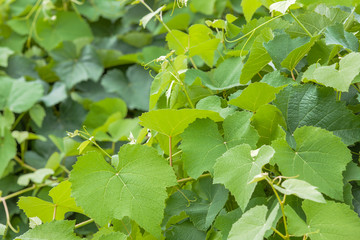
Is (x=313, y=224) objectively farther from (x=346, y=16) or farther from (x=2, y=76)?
(x=2, y=76)

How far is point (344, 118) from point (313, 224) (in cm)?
15

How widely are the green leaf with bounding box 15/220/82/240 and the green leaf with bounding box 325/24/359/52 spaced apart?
16.9 inches

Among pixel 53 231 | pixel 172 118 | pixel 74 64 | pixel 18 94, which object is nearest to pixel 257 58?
pixel 172 118

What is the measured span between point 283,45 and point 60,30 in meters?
1.45

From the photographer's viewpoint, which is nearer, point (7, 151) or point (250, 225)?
point (250, 225)

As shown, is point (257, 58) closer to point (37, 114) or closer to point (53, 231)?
point (53, 231)

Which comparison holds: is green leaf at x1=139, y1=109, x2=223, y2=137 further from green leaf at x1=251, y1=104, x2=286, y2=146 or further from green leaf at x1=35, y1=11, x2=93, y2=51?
green leaf at x1=35, y1=11, x2=93, y2=51

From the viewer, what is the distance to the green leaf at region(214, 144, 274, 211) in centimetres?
46

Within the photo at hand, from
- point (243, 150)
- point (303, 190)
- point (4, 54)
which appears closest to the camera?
point (303, 190)

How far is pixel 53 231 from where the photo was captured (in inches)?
22.5

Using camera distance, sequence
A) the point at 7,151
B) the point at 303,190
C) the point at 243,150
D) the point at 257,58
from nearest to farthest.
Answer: the point at 303,190
the point at 243,150
the point at 257,58
the point at 7,151

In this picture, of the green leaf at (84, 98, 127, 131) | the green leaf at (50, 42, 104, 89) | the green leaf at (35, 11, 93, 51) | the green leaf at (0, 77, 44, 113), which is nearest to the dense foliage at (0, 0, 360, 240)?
the green leaf at (84, 98, 127, 131)

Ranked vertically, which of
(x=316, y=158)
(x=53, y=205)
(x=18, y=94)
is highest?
(x=316, y=158)

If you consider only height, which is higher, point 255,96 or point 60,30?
point 255,96
